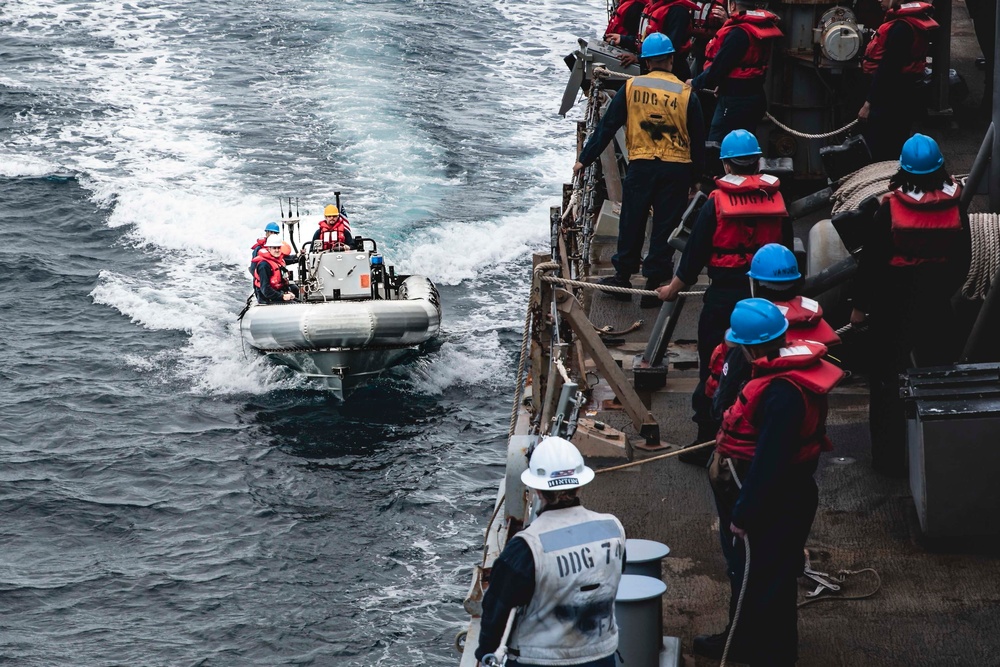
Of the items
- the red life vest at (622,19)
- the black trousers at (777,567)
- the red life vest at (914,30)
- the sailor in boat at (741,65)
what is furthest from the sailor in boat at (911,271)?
the red life vest at (622,19)

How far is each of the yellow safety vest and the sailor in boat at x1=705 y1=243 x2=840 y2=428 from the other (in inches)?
113

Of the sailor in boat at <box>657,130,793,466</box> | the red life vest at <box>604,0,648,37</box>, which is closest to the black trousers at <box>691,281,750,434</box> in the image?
the sailor in boat at <box>657,130,793,466</box>

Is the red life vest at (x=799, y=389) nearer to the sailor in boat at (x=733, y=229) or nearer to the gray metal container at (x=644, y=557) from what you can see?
the gray metal container at (x=644, y=557)

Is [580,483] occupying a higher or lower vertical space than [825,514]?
higher

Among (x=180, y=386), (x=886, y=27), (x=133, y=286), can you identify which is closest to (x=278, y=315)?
(x=180, y=386)

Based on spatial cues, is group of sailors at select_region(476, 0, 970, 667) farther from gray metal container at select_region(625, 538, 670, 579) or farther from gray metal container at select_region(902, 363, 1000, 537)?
gray metal container at select_region(902, 363, 1000, 537)

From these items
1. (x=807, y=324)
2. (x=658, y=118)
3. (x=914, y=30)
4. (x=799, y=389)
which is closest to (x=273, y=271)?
(x=658, y=118)

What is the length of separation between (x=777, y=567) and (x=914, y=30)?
571cm

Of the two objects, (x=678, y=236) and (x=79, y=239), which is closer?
(x=678, y=236)

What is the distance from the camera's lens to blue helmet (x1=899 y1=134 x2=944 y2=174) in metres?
6.25

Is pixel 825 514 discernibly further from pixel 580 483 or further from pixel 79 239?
pixel 79 239

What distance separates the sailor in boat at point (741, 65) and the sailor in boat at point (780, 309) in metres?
4.40

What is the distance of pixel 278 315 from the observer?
17.7m

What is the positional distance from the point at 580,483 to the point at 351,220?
18.9 m
